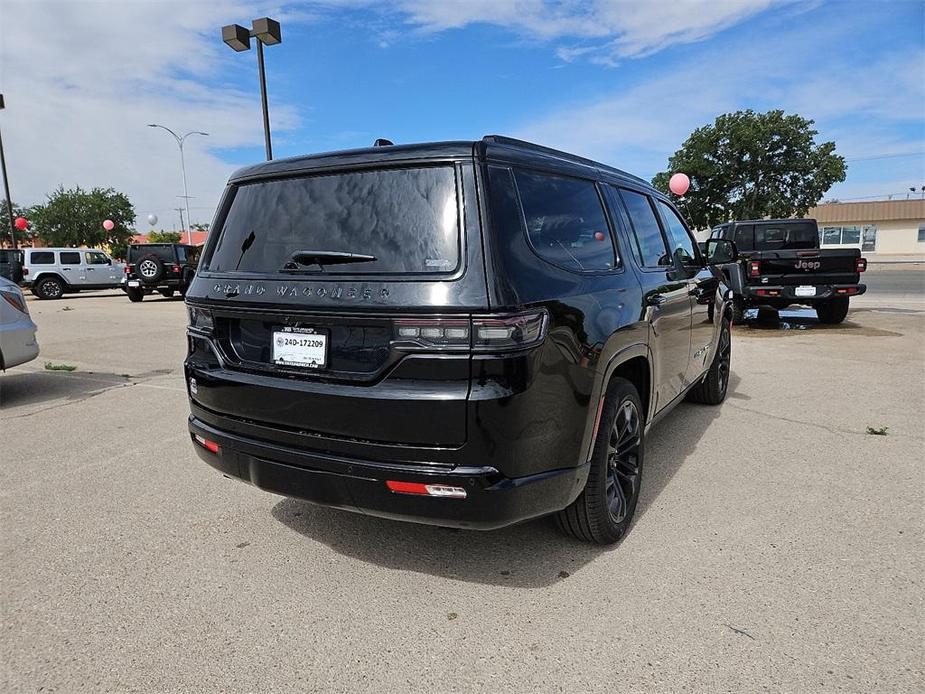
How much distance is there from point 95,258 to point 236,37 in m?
15.8

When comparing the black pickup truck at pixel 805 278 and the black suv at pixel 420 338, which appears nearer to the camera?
the black suv at pixel 420 338

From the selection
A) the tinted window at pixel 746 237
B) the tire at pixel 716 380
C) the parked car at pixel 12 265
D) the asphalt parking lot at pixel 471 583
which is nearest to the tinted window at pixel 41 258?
the parked car at pixel 12 265

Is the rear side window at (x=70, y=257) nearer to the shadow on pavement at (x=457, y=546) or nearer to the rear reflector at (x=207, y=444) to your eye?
the shadow on pavement at (x=457, y=546)

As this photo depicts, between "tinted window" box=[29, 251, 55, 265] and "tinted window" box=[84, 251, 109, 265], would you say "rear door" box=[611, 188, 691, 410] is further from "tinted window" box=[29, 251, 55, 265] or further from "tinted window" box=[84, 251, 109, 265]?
"tinted window" box=[84, 251, 109, 265]

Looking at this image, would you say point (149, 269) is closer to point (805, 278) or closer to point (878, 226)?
point (805, 278)

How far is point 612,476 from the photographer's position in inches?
119

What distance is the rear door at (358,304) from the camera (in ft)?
7.25

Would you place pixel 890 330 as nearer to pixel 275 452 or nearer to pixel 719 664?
pixel 719 664

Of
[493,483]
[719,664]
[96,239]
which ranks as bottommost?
[719,664]

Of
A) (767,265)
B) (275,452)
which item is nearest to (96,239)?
(767,265)

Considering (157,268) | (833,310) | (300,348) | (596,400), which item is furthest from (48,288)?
(596,400)

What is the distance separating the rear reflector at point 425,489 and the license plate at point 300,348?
551 mm

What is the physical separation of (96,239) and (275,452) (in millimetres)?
56100

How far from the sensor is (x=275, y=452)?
256cm
